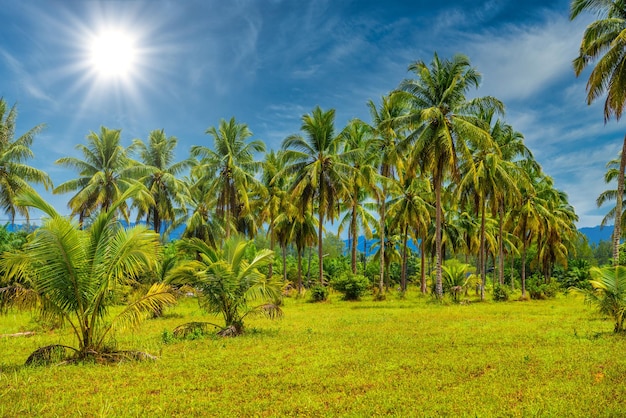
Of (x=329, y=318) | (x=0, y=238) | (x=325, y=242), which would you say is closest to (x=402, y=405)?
(x=329, y=318)

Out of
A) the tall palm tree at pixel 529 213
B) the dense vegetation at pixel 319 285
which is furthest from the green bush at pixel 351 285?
the tall palm tree at pixel 529 213

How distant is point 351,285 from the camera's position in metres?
24.6

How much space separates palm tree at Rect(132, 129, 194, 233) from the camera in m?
31.2

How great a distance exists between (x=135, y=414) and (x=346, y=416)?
8.90ft

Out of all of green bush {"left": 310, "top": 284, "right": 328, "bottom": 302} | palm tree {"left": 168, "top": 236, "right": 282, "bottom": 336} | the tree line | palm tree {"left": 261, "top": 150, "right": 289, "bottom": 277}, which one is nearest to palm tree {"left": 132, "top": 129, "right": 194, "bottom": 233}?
the tree line

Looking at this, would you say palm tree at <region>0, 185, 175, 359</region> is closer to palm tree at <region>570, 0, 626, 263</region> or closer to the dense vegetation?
the dense vegetation

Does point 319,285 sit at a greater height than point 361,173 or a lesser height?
lesser

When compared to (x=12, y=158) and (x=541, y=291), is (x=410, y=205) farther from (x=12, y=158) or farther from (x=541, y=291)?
(x=12, y=158)

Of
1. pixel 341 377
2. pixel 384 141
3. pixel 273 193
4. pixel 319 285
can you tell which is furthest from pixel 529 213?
pixel 341 377

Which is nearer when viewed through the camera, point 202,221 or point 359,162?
point 359,162

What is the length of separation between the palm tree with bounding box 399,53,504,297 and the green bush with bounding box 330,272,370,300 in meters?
4.91

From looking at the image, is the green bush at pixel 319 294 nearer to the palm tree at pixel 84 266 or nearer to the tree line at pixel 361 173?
the tree line at pixel 361 173

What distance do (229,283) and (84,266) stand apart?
3.86m

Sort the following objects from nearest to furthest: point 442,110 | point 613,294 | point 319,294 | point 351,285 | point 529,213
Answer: point 613,294
point 442,110
point 319,294
point 351,285
point 529,213
